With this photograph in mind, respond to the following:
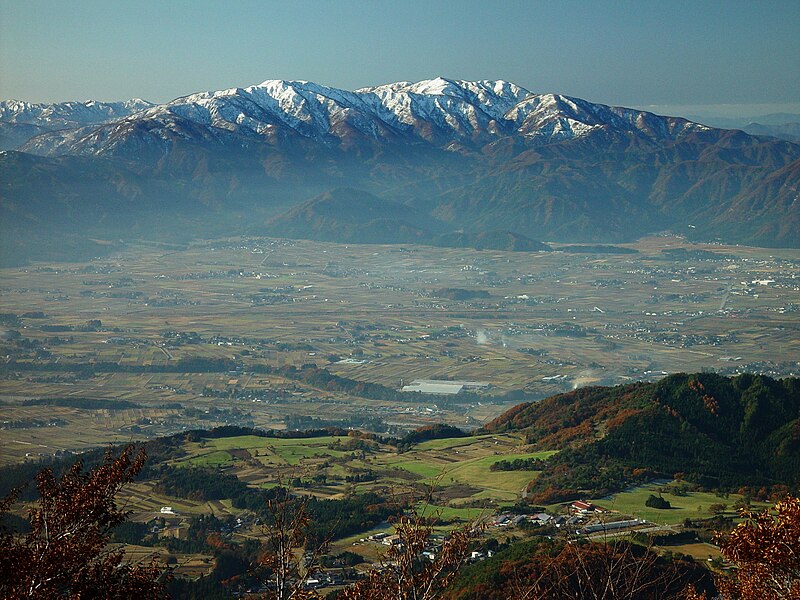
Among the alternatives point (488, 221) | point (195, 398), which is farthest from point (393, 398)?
point (488, 221)

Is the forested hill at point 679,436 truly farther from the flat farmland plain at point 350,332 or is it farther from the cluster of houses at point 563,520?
the flat farmland plain at point 350,332

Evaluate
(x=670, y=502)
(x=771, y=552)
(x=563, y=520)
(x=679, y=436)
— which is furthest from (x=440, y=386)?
(x=771, y=552)

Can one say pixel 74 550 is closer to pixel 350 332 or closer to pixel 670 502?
pixel 670 502

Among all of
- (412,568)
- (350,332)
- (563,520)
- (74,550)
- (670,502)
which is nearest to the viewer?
(74,550)

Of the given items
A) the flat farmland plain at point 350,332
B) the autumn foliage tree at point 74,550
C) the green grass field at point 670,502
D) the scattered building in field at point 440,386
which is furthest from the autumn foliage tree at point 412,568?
the scattered building in field at point 440,386

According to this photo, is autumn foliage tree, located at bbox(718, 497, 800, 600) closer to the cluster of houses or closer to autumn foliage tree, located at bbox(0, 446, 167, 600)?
autumn foliage tree, located at bbox(0, 446, 167, 600)

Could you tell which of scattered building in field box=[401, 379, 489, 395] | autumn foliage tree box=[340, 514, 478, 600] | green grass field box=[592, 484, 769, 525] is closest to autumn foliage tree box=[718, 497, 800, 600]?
autumn foliage tree box=[340, 514, 478, 600]
